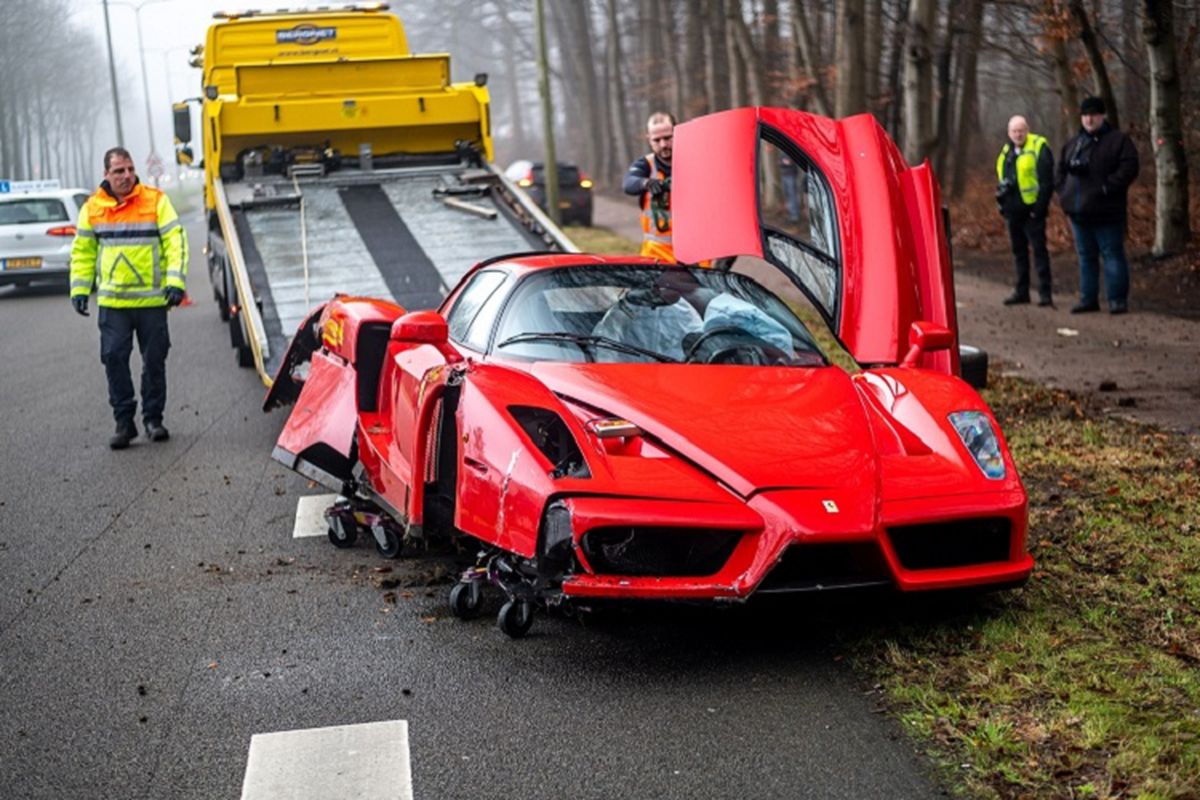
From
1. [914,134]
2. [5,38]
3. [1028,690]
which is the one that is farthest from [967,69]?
[5,38]

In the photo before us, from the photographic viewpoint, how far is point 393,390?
714cm

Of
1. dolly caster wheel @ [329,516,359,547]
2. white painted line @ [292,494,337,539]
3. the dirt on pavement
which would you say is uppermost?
dolly caster wheel @ [329,516,359,547]

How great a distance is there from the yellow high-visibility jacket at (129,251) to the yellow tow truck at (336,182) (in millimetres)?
882

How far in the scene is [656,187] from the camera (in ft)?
35.5

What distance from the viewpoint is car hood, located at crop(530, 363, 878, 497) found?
538 cm

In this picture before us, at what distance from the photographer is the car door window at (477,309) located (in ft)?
22.7

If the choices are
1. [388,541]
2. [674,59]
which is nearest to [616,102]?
[674,59]

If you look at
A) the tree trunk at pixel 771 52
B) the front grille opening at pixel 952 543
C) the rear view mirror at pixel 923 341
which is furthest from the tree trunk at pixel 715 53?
the front grille opening at pixel 952 543

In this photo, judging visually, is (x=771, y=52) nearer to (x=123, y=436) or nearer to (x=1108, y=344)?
(x=1108, y=344)

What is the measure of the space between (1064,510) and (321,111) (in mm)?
9839

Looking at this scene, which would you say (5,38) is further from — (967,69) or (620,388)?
(620,388)

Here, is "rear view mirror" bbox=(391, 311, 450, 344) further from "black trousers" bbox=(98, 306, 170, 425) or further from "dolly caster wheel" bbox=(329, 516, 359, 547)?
"black trousers" bbox=(98, 306, 170, 425)

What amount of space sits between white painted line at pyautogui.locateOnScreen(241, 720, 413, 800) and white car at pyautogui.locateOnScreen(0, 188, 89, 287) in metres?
21.2

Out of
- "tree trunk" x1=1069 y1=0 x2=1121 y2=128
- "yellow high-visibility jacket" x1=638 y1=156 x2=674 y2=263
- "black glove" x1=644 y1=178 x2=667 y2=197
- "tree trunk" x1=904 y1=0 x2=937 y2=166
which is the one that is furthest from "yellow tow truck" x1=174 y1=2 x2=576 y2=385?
"tree trunk" x1=1069 y1=0 x2=1121 y2=128
